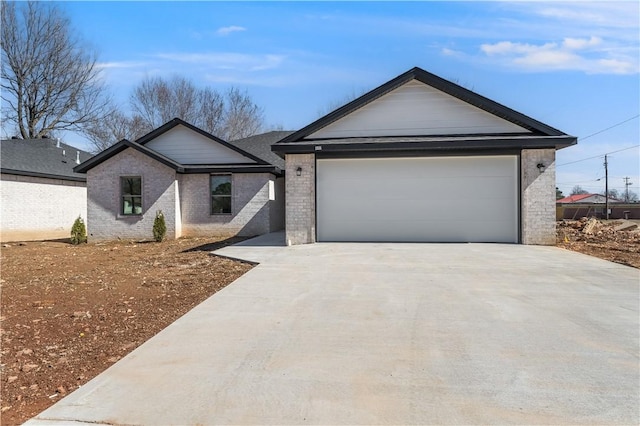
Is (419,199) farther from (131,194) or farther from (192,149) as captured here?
(131,194)

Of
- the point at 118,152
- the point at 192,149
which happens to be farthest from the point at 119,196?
the point at 192,149

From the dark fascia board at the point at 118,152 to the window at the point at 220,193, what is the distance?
1417 mm

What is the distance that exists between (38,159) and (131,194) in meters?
6.54

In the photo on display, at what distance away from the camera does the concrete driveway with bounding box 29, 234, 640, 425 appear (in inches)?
122

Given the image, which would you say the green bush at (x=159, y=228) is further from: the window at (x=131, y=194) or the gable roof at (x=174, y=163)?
the gable roof at (x=174, y=163)

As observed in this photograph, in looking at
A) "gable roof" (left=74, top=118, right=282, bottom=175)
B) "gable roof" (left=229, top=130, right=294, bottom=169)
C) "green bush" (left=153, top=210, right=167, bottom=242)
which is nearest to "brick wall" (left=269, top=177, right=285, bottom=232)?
"gable roof" (left=229, top=130, right=294, bottom=169)

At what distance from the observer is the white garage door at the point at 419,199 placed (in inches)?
475

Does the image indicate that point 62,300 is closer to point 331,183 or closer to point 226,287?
point 226,287

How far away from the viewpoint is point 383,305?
5.82 metres

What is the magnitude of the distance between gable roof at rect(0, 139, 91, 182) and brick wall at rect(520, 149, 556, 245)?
18.0 metres

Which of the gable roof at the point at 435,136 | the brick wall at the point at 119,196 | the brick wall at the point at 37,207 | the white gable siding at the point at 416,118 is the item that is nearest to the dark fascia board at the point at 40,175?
the brick wall at the point at 37,207

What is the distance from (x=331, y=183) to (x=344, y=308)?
7.30 m

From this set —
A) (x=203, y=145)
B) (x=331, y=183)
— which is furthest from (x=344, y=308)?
(x=203, y=145)

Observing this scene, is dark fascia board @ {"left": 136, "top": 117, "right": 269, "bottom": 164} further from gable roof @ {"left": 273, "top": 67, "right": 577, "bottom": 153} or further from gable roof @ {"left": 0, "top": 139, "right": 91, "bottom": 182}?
gable roof @ {"left": 273, "top": 67, "right": 577, "bottom": 153}
